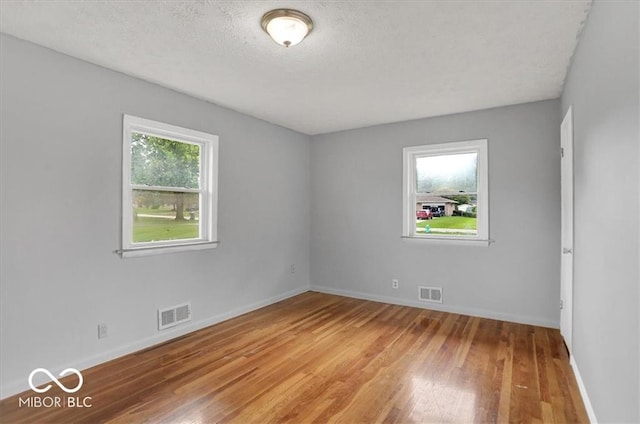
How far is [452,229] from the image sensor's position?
4.51 meters

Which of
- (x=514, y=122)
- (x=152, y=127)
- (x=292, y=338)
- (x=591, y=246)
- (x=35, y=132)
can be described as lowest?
(x=292, y=338)

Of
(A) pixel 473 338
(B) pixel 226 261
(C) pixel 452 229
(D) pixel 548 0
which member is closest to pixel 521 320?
(A) pixel 473 338

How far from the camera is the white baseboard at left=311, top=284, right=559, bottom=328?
3.91m

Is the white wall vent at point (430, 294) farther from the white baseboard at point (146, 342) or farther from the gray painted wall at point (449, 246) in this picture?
the white baseboard at point (146, 342)

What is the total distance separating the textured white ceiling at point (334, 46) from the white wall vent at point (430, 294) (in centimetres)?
245

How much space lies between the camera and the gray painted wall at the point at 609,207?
1.38 meters

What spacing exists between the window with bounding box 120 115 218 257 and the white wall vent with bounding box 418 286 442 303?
9.38 ft

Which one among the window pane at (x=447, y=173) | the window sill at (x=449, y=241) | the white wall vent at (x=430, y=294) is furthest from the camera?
the white wall vent at (x=430, y=294)

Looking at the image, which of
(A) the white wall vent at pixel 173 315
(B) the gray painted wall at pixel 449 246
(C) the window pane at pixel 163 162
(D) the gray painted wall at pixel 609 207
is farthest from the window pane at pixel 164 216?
A: (D) the gray painted wall at pixel 609 207

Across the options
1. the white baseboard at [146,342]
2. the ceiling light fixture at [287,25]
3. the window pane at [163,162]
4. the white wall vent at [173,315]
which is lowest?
the white baseboard at [146,342]

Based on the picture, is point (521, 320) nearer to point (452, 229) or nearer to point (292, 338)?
point (452, 229)

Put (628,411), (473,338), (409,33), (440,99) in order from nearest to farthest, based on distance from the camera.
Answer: (628,411), (409,33), (473,338), (440,99)

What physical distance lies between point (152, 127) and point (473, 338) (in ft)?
13.1

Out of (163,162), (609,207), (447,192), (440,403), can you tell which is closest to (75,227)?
(163,162)
